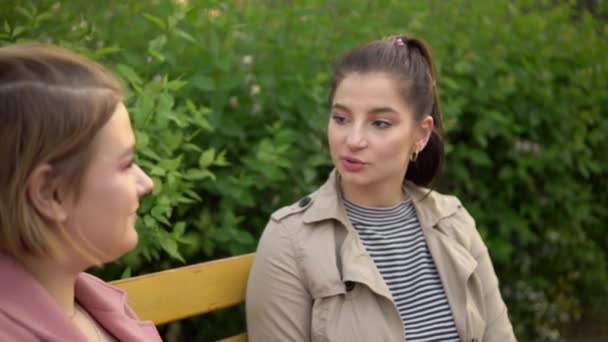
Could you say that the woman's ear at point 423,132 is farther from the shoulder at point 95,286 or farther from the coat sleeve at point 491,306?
the shoulder at point 95,286

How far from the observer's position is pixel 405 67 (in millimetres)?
2639

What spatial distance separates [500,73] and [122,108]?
3069 millimetres

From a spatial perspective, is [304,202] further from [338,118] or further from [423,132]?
[423,132]

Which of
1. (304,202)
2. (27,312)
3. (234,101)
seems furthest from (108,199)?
(234,101)

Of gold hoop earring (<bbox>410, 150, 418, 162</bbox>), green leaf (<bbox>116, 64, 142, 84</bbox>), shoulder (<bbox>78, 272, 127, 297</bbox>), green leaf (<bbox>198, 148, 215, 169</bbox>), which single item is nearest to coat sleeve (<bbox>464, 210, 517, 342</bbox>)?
gold hoop earring (<bbox>410, 150, 418, 162</bbox>)

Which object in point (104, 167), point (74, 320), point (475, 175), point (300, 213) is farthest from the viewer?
point (475, 175)

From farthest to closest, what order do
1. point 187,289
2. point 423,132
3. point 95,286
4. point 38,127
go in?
point 423,132 → point 187,289 → point 95,286 → point 38,127

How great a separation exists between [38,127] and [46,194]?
0.12 meters

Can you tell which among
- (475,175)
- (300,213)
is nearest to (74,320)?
(300,213)

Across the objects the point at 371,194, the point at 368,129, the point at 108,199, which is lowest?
the point at 371,194

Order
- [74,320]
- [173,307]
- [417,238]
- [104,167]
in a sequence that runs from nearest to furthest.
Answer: [104,167] → [74,320] → [173,307] → [417,238]

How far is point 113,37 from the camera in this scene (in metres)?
2.81

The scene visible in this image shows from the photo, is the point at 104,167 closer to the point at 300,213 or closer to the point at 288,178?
the point at 300,213

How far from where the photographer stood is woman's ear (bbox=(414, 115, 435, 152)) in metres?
2.72
